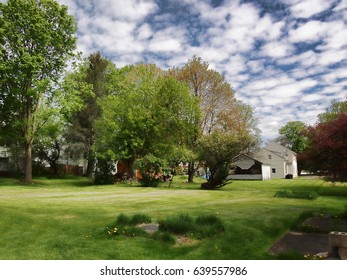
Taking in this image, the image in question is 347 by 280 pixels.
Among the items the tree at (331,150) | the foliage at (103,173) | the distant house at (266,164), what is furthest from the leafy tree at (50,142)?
the distant house at (266,164)

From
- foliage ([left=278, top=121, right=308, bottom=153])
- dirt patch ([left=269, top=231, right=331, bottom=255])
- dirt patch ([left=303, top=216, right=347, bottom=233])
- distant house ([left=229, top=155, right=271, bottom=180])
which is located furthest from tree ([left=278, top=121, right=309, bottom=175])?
dirt patch ([left=269, top=231, right=331, bottom=255])

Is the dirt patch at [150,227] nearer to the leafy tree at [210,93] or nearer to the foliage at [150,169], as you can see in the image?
the foliage at [150,169]

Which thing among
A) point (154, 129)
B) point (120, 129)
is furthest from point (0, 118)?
point (154, 129)

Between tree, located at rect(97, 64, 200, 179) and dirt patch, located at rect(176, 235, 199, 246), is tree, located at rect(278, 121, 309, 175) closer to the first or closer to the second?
tree, located at rect(97, 64, 200, 179)

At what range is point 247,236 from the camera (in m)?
8.67

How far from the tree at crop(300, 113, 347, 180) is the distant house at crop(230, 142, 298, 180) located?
32.0 metres

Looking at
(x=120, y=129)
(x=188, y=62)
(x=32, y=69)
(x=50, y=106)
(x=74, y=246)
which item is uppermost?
(x=188, y=62)

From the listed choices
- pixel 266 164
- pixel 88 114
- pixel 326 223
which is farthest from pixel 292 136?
pixel 326 223

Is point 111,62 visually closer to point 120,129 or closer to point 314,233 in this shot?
point 120,129

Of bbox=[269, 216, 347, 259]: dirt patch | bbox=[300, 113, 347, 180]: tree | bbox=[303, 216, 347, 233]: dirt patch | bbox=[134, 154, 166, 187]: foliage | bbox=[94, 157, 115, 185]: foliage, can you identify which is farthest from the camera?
bbox=[94, 157, 115, 185]: foliage

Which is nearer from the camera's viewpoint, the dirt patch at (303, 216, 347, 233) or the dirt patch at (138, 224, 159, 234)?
the dirt patch at (138, 224, 159, 234)

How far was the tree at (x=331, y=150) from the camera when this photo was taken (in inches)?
733

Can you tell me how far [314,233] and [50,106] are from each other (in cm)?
3221

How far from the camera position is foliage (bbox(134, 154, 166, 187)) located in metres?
32.1
